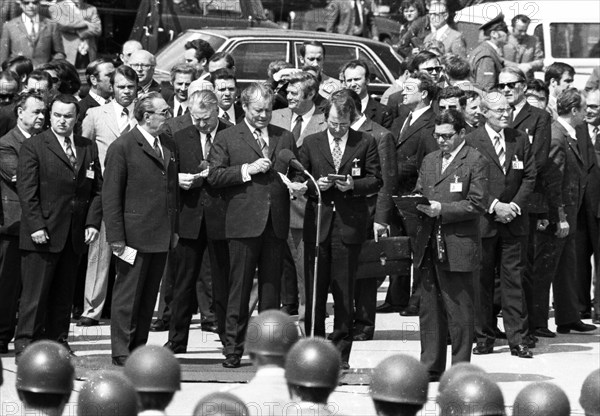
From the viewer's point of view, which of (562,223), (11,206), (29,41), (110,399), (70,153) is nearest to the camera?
(110,399)

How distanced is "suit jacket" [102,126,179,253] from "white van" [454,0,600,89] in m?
→ 9.81

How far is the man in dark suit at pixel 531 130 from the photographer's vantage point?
38.1 ft

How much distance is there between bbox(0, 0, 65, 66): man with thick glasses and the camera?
16.3 m

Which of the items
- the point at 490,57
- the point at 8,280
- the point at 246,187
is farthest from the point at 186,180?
the point at 490,57

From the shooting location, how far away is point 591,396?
4227 millimetres

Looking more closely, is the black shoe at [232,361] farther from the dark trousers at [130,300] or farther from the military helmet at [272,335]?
the military helmet at [272,335]

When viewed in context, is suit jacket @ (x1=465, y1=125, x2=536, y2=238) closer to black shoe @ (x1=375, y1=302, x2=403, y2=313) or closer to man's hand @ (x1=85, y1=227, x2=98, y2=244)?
black shoe @ (x1=375, y1=302, x2=403, y2=313)

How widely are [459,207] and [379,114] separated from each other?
346cm

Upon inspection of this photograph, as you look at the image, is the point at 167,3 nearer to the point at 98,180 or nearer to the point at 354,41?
the point at 354,41

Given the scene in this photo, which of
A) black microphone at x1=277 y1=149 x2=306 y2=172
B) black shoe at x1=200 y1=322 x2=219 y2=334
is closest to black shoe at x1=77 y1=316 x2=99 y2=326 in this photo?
black shoe at x1=200 y1=322 x2=219 y2=334

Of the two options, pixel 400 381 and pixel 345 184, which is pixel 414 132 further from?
pixel 400 381

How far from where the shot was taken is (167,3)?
18125 millimetres

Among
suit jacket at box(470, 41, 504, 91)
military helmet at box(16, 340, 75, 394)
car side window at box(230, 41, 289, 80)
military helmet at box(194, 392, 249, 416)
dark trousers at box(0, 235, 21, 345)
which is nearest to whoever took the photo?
military helmet at box(194, 392, 249, 416)

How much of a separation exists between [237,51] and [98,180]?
6.30 metres
